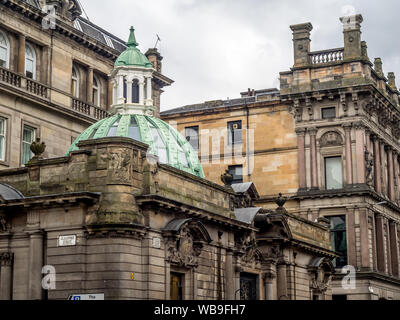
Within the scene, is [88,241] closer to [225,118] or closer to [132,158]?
[132,158]

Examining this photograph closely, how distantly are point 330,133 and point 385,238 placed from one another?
33.3 ft

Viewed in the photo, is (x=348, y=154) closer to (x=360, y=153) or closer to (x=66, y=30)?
(x=360, y=153)

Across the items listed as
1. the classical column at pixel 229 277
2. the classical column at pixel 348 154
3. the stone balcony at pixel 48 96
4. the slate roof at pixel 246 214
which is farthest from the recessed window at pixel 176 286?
the classical column at pixel 348 154

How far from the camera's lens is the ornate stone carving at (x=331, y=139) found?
65375 mm

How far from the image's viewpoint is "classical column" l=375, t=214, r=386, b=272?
66688 mm

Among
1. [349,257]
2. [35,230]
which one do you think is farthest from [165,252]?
[349,257]

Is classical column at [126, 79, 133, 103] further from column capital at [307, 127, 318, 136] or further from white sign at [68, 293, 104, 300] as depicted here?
column capital at [307, 127, 318, 136]

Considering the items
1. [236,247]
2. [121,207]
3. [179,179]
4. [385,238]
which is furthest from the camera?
[385,238]

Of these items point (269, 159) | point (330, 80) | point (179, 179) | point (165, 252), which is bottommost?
point (165, 252)

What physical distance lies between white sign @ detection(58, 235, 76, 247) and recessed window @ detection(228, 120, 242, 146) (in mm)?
37526

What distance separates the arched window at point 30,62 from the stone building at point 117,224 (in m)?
9.32

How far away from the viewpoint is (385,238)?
68125mm

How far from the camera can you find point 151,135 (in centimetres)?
3841

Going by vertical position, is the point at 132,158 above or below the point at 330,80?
below
